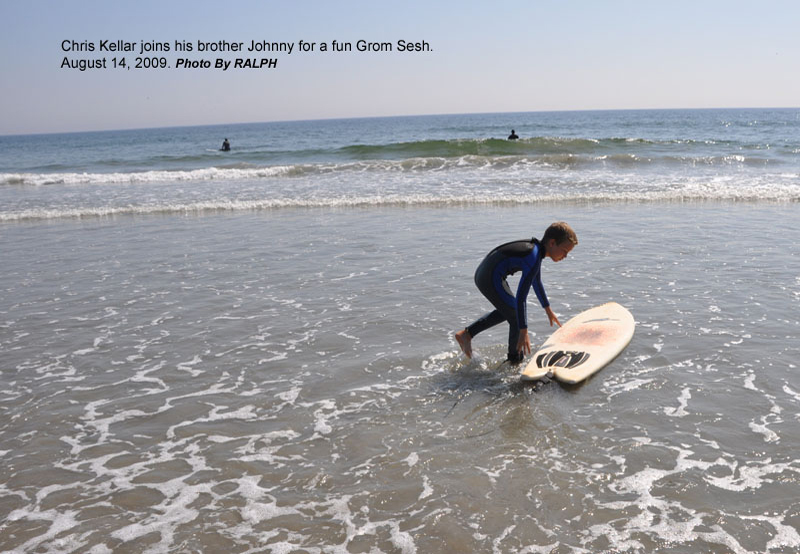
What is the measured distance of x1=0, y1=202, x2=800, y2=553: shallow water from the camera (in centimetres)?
363

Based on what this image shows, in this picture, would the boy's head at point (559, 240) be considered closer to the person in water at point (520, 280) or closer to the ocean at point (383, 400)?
the person in water at point (520, 280)

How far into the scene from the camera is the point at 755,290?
7.80 m

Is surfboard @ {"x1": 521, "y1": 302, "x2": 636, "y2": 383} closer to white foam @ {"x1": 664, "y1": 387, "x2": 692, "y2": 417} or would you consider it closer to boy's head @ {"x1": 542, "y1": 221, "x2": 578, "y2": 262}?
white foam @ {"x1": 664, "y1": 387, "x2": 692, "y2": 417}

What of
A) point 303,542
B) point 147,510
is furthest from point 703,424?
point 147,510

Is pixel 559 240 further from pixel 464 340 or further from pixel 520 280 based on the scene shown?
pixel 464 340

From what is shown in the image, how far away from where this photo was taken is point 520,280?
17.9 ft

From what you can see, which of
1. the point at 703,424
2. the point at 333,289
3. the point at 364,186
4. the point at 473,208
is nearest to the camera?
the point at 703,424

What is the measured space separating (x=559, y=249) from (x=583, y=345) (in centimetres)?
111

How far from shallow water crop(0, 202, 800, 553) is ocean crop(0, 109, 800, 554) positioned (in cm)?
2

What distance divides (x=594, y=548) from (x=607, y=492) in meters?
0.57

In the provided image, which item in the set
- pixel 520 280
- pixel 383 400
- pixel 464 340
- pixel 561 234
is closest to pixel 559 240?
pixel 561 234

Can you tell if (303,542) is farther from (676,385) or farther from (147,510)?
(676,385)

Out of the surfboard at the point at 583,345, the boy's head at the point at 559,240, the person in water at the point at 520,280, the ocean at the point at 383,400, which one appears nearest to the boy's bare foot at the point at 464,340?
the person in water at the point at 520,280

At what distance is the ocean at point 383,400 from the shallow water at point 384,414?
0.02 m
